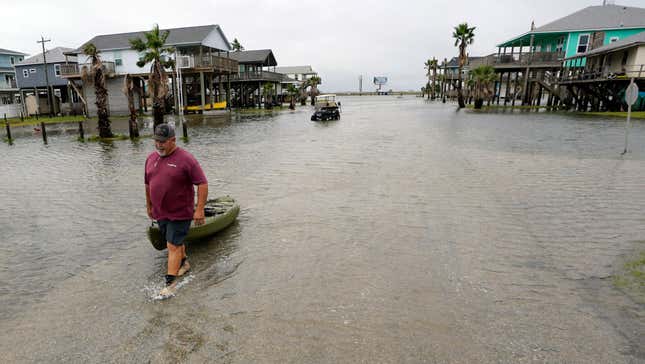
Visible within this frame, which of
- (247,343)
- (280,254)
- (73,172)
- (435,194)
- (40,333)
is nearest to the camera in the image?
(247,343)

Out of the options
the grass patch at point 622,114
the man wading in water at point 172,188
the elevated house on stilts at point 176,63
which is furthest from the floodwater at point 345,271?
the elevated house on stilts at point 176,63

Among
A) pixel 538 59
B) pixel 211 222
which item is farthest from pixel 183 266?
pixel 538 59

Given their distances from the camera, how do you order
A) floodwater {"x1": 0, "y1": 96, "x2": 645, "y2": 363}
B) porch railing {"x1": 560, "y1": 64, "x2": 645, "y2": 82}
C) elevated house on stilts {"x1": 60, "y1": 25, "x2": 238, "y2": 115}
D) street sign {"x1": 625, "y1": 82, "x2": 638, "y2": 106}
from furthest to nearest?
elevated house on stilts {"x1": 60, "y1": 25, "x2": 238, "y2": 115} < porch railing {"x1": 560, "y1": 64, "x2": 645, "y2": 82} < street sign {"x1": 625, "y1": 82, "x2": 638, "y2": 106} < floodwater {"x1": 0, "y1": 96, "x2": 645, "y2": 363}

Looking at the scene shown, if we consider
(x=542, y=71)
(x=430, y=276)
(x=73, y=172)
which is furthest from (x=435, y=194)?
(x=542, y=71)

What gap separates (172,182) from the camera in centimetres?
489

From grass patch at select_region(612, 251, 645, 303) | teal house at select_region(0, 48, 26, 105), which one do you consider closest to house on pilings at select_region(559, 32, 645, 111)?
grass patch at select_region(612, 251, 645, 303)

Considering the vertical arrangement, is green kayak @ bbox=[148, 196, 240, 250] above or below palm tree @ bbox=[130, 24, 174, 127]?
below

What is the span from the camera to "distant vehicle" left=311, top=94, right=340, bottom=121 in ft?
113

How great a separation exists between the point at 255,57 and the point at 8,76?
34.1m

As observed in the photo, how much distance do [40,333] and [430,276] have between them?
4.93 metres

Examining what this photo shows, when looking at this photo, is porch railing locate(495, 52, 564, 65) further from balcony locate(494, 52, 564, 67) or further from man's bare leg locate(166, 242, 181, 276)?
man's bare leg locate(166, 242, 181, 276)

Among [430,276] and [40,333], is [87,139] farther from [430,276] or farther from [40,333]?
[430,276]

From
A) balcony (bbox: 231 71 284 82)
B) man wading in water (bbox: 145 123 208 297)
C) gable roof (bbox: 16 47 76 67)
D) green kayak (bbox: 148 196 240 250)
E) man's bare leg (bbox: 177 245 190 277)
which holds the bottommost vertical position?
man's bare leg (bbox: 177 245 190 277)

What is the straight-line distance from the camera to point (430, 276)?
5.52 metres
